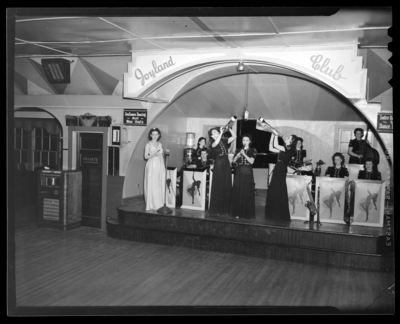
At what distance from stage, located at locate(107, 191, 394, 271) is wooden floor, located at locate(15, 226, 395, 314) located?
0.52ft

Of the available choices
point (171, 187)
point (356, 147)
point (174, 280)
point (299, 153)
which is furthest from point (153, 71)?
point (356, 147)

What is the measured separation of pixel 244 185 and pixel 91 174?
112 inches

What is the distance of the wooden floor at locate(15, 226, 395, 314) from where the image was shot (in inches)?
193

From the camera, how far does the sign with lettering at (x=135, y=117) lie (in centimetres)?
766

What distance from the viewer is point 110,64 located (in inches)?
296

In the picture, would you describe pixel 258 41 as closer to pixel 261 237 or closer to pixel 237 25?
pixel 237 25

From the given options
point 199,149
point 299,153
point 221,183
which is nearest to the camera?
point 221,183

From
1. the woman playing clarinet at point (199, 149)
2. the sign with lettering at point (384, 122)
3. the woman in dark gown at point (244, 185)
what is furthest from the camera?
the woman playing clarinet at point (199, 149)

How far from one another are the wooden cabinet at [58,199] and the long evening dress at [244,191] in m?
2.84

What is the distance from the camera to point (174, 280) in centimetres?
549

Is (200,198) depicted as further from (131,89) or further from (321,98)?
(321,98)

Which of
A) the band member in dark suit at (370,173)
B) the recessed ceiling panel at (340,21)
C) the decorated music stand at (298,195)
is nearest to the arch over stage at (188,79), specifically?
the band member in dark suit at (370,173)

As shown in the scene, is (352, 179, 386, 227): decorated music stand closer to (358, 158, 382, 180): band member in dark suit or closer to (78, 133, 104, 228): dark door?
(358, 158, 382, 180): band member in dark suit

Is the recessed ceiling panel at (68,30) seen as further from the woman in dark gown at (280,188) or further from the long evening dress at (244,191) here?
the woman in dark gown at (280,188)
